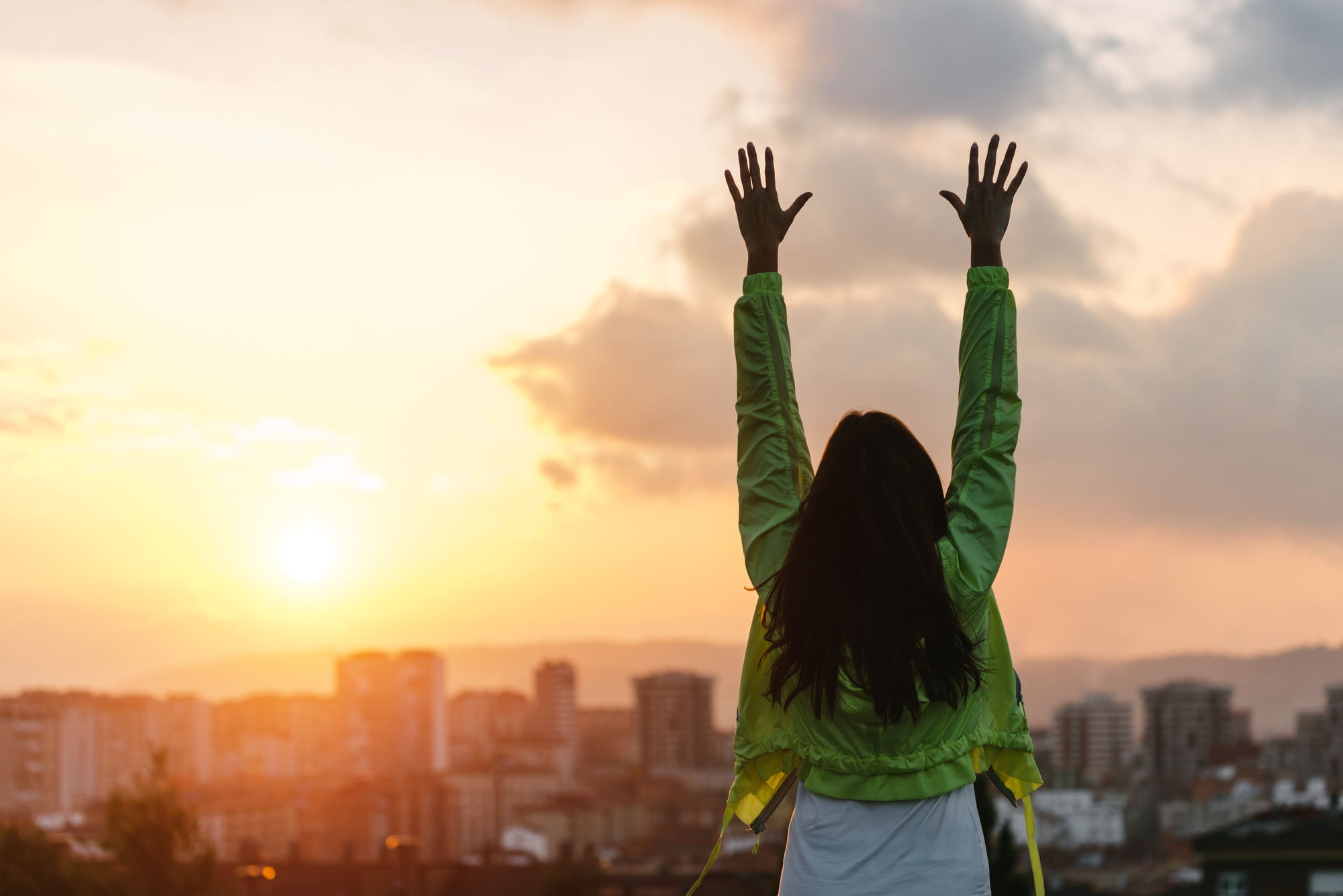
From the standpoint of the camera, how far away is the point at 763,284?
272cm

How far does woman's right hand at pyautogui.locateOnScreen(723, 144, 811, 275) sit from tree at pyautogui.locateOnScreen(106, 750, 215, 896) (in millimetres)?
38120

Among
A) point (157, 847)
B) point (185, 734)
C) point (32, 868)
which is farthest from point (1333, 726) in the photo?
point (32, 868)

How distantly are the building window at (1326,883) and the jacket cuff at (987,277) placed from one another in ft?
81.0

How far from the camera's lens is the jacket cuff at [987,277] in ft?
8.68

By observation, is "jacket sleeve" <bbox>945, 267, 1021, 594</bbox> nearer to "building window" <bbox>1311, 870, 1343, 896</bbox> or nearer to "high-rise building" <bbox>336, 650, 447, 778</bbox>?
"building window" <bbox>1311, 870, 1343, 896</bbox>

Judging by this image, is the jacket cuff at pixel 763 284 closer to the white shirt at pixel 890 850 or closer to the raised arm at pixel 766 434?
the raised arm at pixel 766 434

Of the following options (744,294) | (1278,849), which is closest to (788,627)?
(744,294)

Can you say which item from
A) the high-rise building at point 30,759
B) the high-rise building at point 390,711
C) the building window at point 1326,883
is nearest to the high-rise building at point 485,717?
the high-rise building at point 390,711

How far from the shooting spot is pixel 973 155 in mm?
2779

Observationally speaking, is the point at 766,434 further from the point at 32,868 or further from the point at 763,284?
the point at 32,868

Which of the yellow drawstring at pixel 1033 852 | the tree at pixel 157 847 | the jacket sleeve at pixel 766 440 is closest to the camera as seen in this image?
the yellow drawstring at pixel 1033 852

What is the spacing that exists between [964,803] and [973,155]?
121 centimetres

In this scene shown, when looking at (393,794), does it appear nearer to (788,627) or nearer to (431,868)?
(431,868)

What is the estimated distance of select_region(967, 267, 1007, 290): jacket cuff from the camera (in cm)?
265
